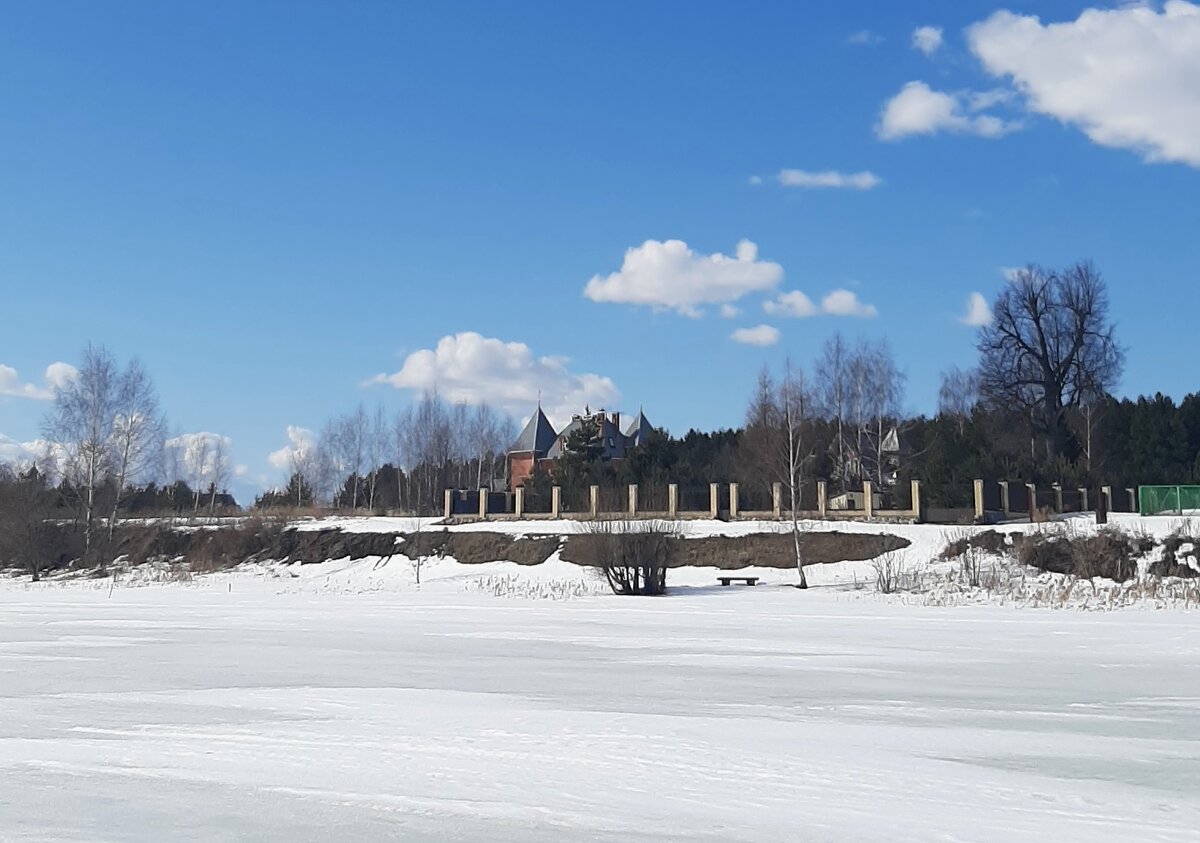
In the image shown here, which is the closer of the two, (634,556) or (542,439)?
(634,556)

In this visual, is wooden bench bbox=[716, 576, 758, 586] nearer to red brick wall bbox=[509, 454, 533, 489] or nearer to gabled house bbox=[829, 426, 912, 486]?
gabled house bbox=[829, 426, 912, 486]

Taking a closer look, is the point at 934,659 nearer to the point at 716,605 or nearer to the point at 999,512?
the point at 716,605

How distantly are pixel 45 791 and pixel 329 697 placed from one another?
4143mm

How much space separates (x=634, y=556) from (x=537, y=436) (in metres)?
52.8

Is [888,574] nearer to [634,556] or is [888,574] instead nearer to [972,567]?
[972,567]

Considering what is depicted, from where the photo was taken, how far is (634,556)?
30172 millimetres

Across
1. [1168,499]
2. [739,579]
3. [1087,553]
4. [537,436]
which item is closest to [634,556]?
[739,579]

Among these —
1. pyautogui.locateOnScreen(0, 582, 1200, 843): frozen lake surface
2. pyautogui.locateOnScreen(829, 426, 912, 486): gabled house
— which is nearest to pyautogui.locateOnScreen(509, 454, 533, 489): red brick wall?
pyautogui.locateOnScreen(829, 426, 912, 486): gabled house

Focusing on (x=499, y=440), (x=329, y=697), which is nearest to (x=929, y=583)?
(x=329, y=697)

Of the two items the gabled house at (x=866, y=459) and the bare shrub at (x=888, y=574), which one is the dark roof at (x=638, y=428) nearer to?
the gabled house at (x=866, y=459)

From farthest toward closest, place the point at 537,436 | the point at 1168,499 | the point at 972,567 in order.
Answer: the point at 537,436 → the point at 1168,499 → the point at 972,567

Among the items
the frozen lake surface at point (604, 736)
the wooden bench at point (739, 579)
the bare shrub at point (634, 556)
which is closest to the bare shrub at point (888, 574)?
the wooden bench at point (739, 579)

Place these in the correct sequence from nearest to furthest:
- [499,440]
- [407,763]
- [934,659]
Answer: [407,763] < [934,659] < [499,440]

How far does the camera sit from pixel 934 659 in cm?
1414
